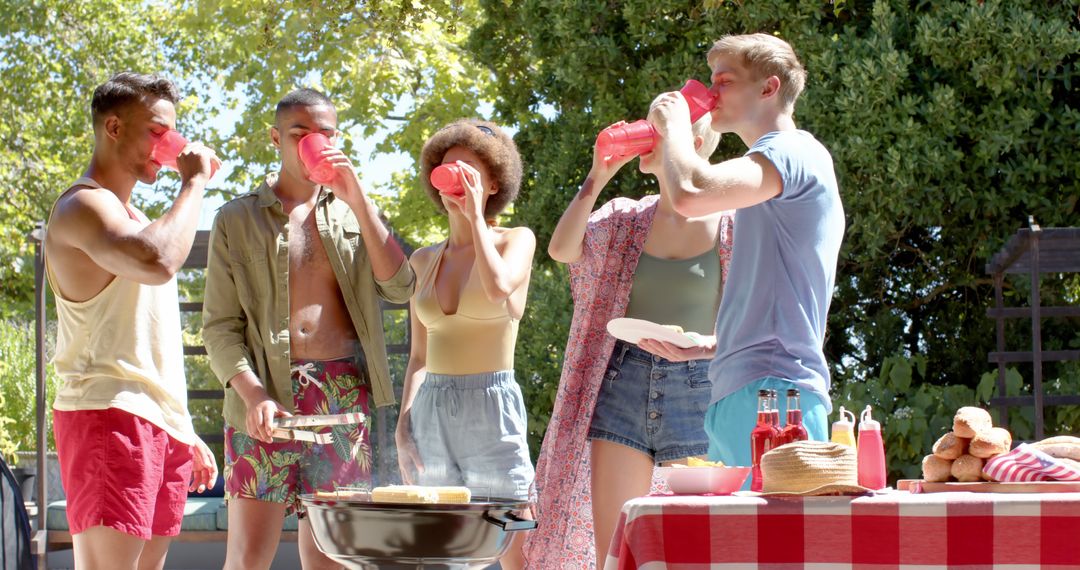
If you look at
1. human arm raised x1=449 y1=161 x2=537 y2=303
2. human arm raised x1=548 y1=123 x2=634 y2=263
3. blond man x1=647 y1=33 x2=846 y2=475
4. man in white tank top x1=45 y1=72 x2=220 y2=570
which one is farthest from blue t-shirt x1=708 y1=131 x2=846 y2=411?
man in white tank top x1=45 y1=72 x2=220 y2=570

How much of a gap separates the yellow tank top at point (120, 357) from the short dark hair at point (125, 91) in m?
0.20

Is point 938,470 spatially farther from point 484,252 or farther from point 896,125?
point 896,125

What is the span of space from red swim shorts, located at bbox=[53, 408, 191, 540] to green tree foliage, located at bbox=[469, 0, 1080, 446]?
17.7 ft

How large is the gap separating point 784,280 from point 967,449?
577 mm

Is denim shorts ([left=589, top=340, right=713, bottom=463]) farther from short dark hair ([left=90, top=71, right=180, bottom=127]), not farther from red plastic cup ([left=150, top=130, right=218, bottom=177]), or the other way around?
short dark hair ([left=90, top=71, right=180, bottom=127])

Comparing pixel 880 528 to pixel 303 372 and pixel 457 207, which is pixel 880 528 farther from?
pixel 457 207

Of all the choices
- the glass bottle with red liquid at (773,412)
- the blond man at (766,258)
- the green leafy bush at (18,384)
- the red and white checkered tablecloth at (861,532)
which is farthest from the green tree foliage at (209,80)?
the red and white checkered tablecloth at (861,532)

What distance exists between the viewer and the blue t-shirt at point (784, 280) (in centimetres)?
265

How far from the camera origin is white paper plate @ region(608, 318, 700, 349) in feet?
10.2

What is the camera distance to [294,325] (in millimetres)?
3344

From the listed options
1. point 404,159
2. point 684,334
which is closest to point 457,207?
point 684,334

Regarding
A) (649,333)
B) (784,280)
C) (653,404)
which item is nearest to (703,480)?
(784,280)

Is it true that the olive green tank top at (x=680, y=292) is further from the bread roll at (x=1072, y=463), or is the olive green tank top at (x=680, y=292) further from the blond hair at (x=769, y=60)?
the bread roll at (x=1072, y=463)

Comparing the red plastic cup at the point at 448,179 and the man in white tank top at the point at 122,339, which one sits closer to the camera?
the man in white tank top at the point at 122,339
